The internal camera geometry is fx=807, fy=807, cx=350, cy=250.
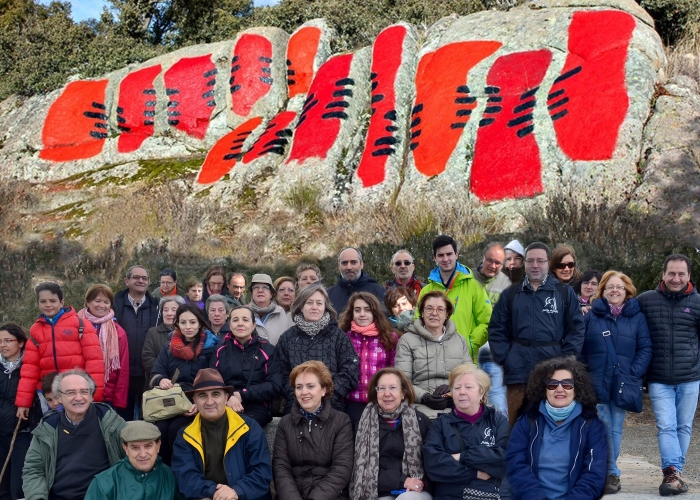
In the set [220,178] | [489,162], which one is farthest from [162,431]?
[220,178]

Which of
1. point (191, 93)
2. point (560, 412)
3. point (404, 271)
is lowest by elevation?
point (560, 412)

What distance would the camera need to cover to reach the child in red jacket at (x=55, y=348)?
6.57 metres

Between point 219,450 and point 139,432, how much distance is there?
0.54 m

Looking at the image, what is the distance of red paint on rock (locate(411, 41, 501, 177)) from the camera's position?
52.6 ft

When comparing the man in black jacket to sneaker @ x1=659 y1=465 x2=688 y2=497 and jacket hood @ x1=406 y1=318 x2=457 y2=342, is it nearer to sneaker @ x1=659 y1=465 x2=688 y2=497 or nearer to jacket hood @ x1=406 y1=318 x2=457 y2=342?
sneaker @ x1=659 y1=465 x2=688 y2=497

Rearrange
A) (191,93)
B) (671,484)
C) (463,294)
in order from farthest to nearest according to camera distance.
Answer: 1. (191,93)
2. (463,294)
3. (671,484)

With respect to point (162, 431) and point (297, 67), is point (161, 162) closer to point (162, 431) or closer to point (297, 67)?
point (297, 67)

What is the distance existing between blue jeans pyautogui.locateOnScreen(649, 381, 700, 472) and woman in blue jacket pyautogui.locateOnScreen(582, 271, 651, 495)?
0.26 meters

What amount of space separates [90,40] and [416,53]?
39.6ft

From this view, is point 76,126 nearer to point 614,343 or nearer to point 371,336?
point 371,336

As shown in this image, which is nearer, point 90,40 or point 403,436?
point 403,436

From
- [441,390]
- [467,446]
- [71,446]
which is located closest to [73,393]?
[71,446]

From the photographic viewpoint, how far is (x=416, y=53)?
18.5 meters

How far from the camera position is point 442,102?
55.0 ft
